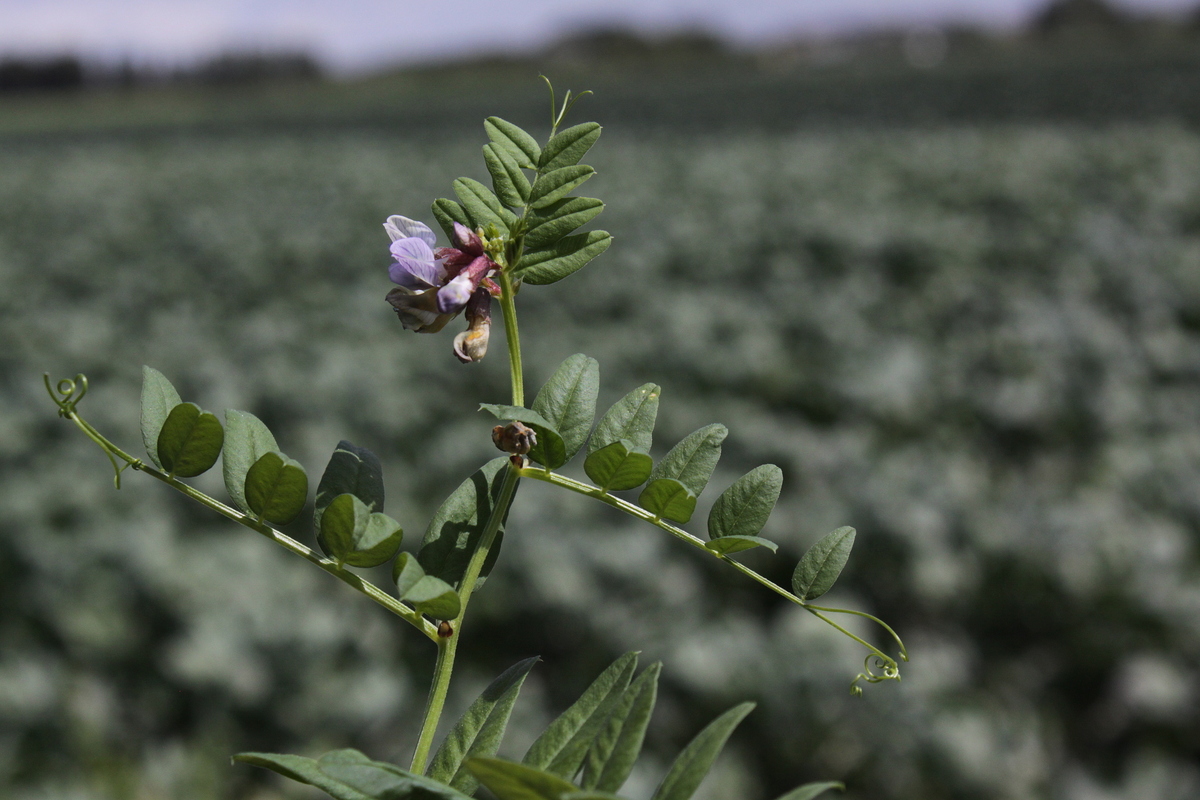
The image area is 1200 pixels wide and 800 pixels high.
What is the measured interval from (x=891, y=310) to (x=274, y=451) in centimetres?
456

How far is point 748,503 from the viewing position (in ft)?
1.08

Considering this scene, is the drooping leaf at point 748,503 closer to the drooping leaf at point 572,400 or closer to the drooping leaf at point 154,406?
the drooping leaf at point 572,400

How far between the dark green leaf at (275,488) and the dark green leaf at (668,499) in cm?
12

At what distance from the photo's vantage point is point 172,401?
324 mm

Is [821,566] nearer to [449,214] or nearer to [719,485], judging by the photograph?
[449,214]

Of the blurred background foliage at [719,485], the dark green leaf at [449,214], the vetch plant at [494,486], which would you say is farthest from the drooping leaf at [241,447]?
the blurred background foliage at [719,485]

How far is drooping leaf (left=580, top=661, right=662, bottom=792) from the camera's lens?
26 centimetres

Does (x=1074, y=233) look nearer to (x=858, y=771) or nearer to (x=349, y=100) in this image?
(x=858, y=771)

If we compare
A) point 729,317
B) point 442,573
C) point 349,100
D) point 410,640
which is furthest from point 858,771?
point 349,100

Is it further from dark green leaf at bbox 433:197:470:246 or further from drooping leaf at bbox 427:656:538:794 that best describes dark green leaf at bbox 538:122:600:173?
drooping leaf at bbox 427:656:538:794

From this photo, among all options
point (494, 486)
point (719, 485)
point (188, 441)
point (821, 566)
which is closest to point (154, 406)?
point (188, 441)

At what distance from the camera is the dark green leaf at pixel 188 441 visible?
311 millimetres

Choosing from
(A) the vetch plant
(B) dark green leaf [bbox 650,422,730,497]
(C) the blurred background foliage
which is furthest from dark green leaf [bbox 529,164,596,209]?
(C) the blurred background foliage

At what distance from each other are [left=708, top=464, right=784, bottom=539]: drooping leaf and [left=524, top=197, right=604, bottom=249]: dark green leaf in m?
0.10
